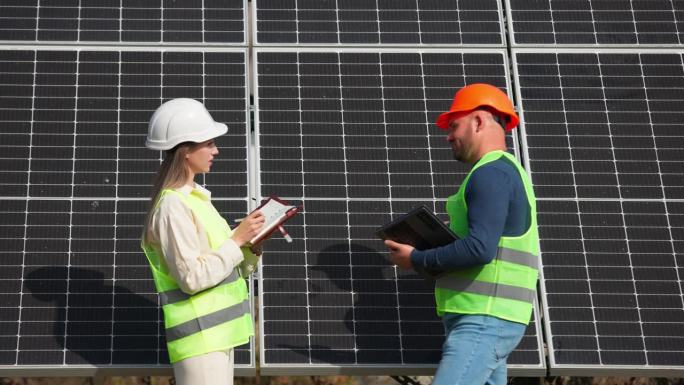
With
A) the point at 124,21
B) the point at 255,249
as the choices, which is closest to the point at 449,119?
the point at 255,249

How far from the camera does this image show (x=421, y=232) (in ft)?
19.1

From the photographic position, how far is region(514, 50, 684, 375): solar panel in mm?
7031

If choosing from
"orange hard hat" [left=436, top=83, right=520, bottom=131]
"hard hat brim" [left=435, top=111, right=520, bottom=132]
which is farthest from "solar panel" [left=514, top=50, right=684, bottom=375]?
"orange hard hat" [left=436, top=83, right=520, bottom=131]

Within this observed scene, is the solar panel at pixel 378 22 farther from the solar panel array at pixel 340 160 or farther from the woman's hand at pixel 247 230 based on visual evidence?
the woman's hand at pixel 247 230

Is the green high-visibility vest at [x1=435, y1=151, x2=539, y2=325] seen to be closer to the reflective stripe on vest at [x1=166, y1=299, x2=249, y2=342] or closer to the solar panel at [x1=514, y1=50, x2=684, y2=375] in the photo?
the reflective stripe on vest at [x1=166, y1=299, x2=249, y2=342]

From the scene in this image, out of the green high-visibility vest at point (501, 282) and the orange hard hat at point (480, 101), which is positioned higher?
the orange hard hat at point (480, 101)

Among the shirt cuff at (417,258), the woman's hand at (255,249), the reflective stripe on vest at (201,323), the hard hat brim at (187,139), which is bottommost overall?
the reflective stripe on vest at (201,323)

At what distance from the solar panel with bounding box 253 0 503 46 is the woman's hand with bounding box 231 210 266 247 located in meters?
2.40

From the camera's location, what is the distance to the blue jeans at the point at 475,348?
5406 millimetres

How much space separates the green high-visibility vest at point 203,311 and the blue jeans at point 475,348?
3.47ft

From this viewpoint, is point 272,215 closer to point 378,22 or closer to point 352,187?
point 352,187

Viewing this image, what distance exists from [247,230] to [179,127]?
0.63m

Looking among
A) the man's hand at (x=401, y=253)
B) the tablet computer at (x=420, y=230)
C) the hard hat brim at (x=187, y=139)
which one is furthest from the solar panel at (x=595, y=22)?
the hard hat brim at (x=187, y=139)

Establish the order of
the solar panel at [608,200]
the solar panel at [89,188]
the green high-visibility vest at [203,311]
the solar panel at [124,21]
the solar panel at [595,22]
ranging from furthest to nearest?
the solar panel at [595,22]
the solar panel at [124,21]
the solar panel at [608,200]
the solar panel at [89,188]
the green high-visibility vest at [203,311]
